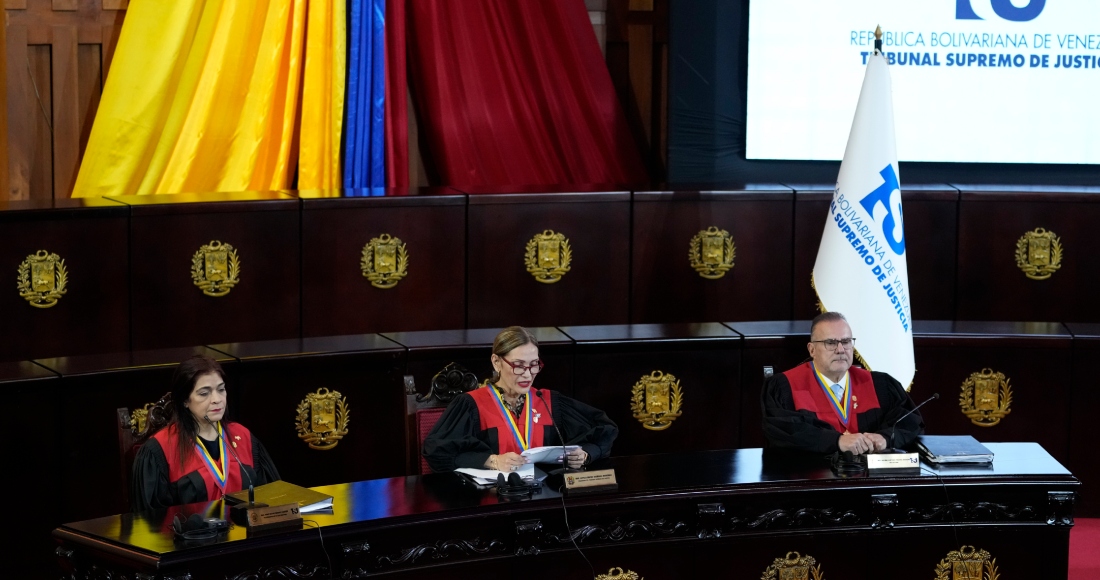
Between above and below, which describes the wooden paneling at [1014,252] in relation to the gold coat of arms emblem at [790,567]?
above

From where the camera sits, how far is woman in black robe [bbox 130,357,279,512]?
3.74 m

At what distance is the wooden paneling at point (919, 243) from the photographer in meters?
6.01

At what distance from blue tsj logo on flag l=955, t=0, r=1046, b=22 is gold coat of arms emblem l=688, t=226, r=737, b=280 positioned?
5.24ft

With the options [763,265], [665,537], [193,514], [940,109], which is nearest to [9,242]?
[193,514]

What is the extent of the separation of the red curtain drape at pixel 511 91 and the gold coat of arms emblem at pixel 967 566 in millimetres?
3003

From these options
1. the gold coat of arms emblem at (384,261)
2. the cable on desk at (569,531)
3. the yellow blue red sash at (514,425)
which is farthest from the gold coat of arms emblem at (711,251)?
the cable on desk at (569,531)

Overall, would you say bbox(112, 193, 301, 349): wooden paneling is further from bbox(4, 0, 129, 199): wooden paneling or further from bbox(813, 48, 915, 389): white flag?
bbox(813, 48, 915, 389): white flag

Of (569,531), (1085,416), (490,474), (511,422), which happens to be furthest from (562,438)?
(1085,416)

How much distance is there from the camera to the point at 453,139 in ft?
21.0

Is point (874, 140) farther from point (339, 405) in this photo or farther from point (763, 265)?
point (339, 405)

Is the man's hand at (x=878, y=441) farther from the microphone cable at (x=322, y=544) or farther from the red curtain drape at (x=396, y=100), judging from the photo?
the red curtain drape at (x=396, y=100)

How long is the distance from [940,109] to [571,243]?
76.2 inches

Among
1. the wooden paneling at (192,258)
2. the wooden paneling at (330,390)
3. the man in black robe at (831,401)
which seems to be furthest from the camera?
the wooden paneling at (192,258)

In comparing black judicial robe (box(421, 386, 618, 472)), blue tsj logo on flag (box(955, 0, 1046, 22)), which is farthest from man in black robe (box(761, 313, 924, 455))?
blue tsj logo on flag (box(955, 0, 1046, 22))
